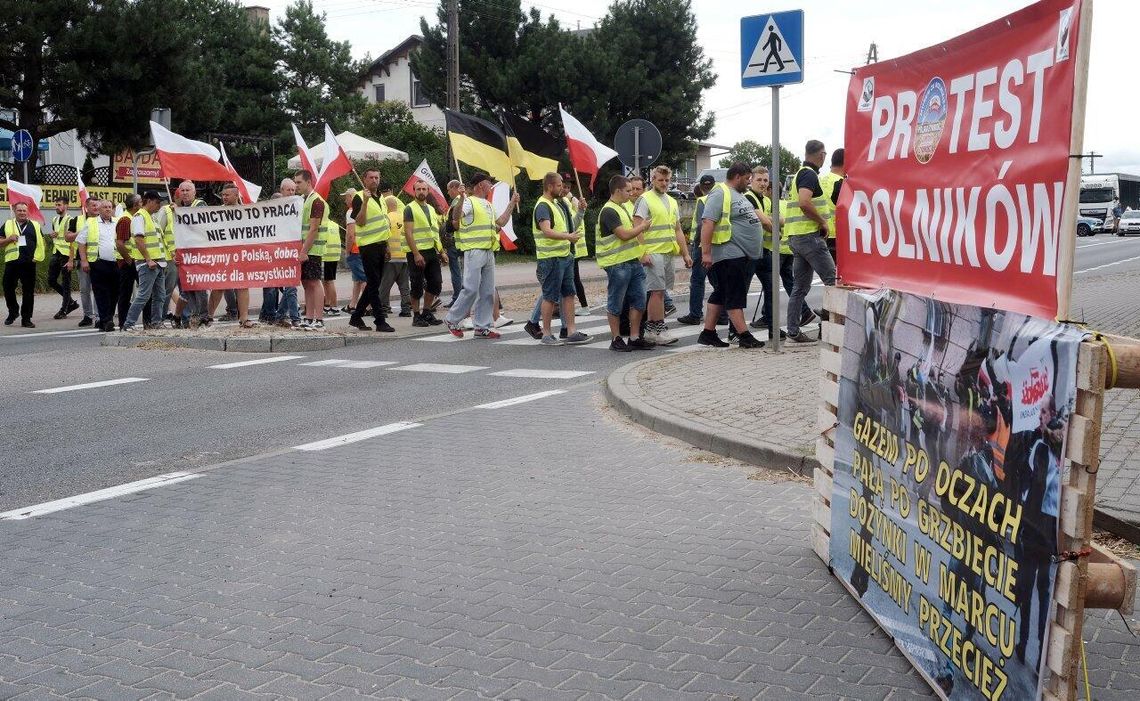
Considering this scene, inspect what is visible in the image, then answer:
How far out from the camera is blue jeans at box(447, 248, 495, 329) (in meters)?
14.1

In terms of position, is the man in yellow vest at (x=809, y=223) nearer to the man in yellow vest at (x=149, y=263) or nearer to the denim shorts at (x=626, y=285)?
the denim shorts at (x=626, y=285)

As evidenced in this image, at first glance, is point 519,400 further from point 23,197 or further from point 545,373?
point 23,197

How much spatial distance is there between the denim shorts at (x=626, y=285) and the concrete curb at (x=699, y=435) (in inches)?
104

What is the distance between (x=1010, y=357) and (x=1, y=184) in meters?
35.3

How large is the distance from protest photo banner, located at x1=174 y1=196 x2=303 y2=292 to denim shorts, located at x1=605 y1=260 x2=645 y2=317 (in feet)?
13.6

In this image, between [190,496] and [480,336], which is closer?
[190,496]

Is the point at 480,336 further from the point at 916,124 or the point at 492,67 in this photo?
the point at 492,67

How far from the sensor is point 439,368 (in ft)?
39.7

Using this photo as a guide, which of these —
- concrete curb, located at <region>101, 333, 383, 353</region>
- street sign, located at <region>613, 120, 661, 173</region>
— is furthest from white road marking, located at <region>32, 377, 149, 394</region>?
street sign, located at <region>613, 120, 661, 173</region>

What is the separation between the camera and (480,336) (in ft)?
48.7

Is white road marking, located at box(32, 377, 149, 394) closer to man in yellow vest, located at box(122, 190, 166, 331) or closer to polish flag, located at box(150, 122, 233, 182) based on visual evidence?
man in yellow vest, located at box(122, 190, 166, 331)

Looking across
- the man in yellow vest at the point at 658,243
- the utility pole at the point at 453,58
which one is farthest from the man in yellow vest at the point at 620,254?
the utility pole at the point at 453,58

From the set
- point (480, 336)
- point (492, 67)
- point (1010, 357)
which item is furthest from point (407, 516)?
point (492, 67)

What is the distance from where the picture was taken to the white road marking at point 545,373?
11336 millimetres
